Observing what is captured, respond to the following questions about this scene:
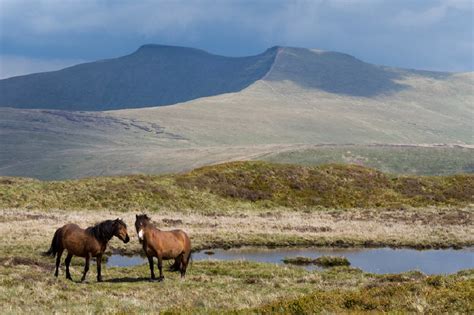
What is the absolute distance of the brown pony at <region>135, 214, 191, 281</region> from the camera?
2391 cm

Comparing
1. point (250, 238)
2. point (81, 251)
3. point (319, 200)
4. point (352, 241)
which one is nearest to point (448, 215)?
point (319, 200)

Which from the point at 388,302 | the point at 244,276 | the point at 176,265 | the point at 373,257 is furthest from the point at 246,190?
the point at 388,302

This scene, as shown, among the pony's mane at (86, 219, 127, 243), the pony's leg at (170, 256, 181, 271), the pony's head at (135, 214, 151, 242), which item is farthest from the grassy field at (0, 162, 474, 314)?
the pony's head at (135, 214, 151, 242)

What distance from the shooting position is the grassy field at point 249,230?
1840 cm

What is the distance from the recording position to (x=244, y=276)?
27734mm

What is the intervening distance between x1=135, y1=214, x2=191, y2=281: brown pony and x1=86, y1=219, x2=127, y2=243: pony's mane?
2.41 feet

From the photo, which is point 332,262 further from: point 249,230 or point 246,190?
point 246,190

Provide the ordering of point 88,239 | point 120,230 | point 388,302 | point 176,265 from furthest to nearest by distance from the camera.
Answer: point 176,265, point 88,239, point 120,230, point 388,302

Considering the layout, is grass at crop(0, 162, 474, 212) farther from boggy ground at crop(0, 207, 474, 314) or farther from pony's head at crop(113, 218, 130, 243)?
pony's head at crop(113, 218, 130, 243)

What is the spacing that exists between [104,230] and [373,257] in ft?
63.1

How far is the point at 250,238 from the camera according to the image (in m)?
43.4

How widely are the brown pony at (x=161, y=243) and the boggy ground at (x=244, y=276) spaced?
32.9 inches

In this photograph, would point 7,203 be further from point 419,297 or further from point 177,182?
point 419,297

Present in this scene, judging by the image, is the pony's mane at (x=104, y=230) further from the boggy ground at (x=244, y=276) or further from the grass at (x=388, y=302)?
the grass at (x=388, y=302)
